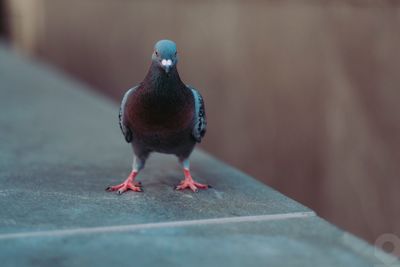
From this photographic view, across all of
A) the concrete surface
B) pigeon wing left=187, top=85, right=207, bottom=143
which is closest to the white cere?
pigeon wing left=187, top=85, right=207, bottom=143

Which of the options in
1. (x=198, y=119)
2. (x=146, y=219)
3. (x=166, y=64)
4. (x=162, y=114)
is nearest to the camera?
(x=146, y=219)

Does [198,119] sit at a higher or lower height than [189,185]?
higher

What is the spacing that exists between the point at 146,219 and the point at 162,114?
64 centimetres

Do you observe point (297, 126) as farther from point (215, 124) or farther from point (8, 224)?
point (8, 224)

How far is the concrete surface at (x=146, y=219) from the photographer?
2824mm

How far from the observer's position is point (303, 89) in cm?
698

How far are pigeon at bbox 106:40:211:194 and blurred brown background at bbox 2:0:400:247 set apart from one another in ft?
8.24

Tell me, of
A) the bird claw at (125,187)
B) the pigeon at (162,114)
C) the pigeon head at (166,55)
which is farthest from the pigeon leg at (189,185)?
the pigeon head at (166,55)

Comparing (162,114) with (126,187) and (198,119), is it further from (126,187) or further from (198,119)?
(126,187)

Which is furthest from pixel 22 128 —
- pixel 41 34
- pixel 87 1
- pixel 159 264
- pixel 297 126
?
pixel 41 34

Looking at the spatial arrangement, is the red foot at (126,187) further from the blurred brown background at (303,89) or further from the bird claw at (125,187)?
the blurred brown background at (303,89)

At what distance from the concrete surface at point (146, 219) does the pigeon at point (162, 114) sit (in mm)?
265

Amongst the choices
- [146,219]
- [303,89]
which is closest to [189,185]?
[146,219]

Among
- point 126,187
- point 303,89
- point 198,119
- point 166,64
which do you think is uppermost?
point 166,64
